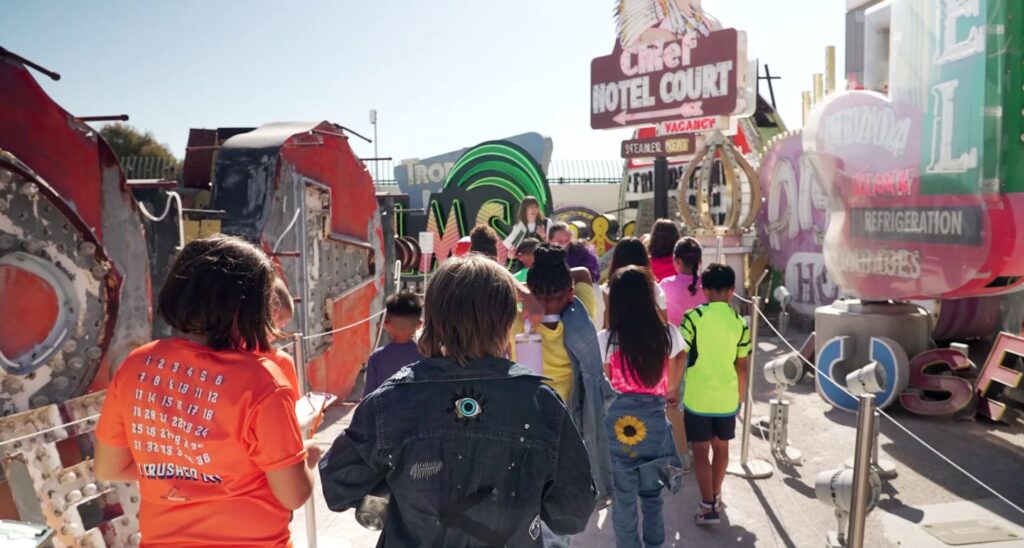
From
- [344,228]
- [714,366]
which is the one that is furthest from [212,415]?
[344,228]

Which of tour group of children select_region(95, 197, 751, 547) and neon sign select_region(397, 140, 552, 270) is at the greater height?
neon sign select_region(397, 140, 552, 270)

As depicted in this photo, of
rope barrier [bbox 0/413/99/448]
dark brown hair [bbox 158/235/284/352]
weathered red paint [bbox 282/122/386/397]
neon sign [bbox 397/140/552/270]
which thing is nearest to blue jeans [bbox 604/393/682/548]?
dark brown hair [bbox 158/235/284/352]

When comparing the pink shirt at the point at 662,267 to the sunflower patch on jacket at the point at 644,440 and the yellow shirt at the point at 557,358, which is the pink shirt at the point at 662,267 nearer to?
the sunflower patch on jacket at the point at 644,440

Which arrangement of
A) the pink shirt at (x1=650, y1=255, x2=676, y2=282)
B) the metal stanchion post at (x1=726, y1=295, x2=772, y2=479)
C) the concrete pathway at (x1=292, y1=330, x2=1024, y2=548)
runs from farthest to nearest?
the pink shirt at (x1=650, y1=255, x2=676, y2=282), the metal stanchion post at (x1=726, y1=295, x2=772, y2=479), the concrete pathway at (x1=292, y1=330, x2=1024, y2=548)

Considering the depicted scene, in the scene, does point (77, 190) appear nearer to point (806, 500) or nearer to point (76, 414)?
point (76, 414)

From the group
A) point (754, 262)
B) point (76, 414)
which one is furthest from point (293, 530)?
point (754, 262)

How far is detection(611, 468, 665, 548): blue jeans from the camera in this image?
3.60 m

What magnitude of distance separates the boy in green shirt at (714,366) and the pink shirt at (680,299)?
65 cm

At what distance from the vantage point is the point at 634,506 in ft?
11.9

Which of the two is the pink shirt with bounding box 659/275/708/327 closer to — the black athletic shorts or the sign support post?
the black athletic shorts

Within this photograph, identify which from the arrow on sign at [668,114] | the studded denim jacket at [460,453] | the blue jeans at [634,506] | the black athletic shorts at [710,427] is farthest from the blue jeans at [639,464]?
the arrow on sign at [668,114]

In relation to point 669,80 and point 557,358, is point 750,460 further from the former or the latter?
point 669,80

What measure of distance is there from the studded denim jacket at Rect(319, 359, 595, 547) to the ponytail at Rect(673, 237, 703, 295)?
10.8 ft

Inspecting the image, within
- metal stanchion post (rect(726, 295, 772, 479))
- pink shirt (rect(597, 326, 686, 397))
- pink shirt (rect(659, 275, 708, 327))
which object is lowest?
metal stanchion post (rect(726, 295, 772, 479))
